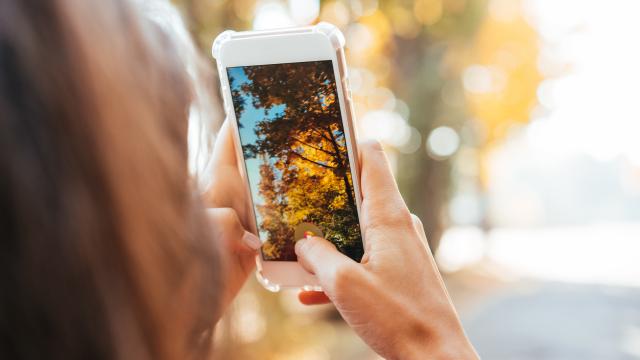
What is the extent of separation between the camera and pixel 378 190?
2.82ft

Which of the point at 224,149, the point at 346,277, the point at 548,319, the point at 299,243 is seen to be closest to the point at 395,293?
the point at 346,277

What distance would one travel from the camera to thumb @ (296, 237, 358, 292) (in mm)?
811

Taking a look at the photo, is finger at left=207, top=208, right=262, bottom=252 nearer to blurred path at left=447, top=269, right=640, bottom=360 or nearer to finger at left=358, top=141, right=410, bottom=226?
finger at left=358, top=141, right=410, bottom=226

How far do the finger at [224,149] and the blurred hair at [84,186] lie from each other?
0.47m

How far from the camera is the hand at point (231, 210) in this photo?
96 cm

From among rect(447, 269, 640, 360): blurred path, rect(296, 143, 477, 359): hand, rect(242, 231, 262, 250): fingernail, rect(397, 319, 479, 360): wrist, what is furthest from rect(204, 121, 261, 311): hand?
rect(447, 269, 640, 360): blurred path

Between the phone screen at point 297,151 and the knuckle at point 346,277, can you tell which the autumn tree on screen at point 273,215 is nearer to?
the phone screen at point 297,151

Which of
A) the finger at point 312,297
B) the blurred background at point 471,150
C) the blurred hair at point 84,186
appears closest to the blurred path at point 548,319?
the blurred background at point 471,150

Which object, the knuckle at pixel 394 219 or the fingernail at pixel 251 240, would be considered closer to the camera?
the knuckle at pixel 394 219

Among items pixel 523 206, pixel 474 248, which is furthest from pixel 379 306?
pixel 523 206

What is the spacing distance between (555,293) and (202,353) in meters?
6.21

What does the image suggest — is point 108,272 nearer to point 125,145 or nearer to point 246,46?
point 125,145

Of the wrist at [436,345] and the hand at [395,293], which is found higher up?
the hand at [395,293]

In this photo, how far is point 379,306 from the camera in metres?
0.77
